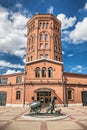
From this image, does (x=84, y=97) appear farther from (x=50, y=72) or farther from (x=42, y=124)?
(x=42, y=124)

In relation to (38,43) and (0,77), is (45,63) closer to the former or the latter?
(0,77)

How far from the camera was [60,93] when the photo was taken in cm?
3125

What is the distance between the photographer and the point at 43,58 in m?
33.4

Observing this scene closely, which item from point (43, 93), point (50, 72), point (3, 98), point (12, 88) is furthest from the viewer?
point (3, 98)

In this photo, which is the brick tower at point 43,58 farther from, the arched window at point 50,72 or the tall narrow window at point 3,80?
the tall narrow window at point 3,80

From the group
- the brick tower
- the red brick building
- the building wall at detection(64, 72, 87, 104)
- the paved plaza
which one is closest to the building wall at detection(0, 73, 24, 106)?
the red brick building

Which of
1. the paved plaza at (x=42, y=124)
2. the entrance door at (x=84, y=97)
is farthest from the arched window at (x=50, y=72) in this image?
the paved plaza at (x=42, y=124)

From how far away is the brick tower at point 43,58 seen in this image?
31.3 meters

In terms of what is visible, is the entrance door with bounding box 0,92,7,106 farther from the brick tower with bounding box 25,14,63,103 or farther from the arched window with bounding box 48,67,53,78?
the arched window with bounding box 48,67,53,78

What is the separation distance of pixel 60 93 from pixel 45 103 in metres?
3.76

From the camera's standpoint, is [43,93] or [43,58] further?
[43,58]

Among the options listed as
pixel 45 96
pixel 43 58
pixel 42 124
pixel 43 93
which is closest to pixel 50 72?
pixel 43 58

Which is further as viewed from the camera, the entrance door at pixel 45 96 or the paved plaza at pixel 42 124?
the entrance door at pixel 45 96

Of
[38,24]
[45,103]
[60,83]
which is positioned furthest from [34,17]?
[45,103]
